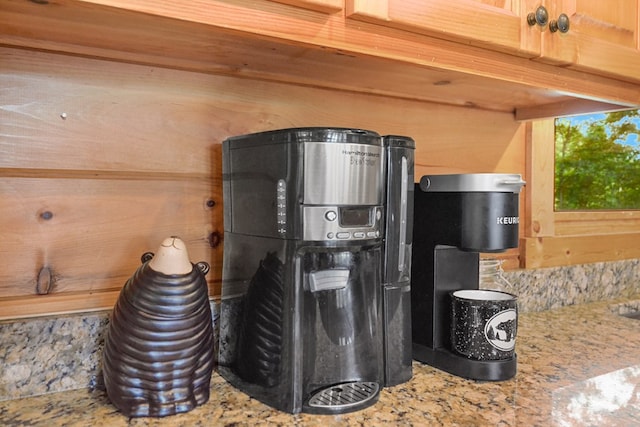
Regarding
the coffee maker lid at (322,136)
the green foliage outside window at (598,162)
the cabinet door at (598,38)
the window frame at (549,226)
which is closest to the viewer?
the coffee maker lid at (322,136)

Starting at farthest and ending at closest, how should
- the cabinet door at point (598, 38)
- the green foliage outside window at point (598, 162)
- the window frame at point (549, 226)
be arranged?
the green foliage outside window at point (598, 162)
the window frame at point (549, 226)
the cabinet door at point (598, 38)

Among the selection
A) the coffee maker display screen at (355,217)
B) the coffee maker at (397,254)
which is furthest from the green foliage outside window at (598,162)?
the coffee maker display screen at (355,217)

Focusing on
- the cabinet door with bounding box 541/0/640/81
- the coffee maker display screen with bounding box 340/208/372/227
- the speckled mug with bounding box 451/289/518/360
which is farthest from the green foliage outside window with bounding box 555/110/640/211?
the coffee maker display screen with bounding box 340/208/372/227

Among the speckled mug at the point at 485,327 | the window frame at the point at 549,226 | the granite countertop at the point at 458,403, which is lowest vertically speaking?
the granite countertop at the point at 458,403

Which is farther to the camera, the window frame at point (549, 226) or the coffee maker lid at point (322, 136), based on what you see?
the window frame at point (549, 226)

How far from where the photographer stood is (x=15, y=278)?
858 millimetres

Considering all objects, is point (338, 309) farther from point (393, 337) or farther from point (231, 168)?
point (231, 168)

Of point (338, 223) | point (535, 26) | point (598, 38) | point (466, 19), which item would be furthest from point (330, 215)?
point (598, 38)

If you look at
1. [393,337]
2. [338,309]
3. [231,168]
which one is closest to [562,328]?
[393,337]

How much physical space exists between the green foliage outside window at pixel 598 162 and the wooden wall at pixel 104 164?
3.32ft

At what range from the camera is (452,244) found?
0.94 meters

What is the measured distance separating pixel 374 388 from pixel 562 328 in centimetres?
71

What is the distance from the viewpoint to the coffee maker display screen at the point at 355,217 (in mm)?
755

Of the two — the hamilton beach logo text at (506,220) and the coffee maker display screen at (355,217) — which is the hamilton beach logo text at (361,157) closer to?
the coffee maker display screen at (355,217)
